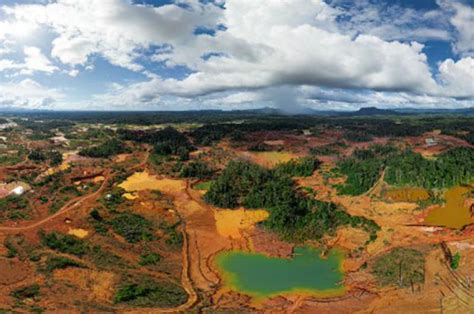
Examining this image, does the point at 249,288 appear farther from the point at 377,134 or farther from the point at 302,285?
the point at 377,134

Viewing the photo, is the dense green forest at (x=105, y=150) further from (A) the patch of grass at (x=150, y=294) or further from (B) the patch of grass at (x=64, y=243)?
(A) the patch of grass at (x=150, y=294)

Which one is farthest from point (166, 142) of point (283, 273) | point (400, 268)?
point (400, 268)

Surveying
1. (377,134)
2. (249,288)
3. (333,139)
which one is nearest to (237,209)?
(249,288)

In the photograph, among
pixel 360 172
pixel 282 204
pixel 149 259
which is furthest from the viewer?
pixel 360 172

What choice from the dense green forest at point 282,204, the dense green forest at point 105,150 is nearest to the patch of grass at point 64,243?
the dense green forest at point 282,204

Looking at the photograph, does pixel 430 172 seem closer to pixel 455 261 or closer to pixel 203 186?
pixel 455 261
